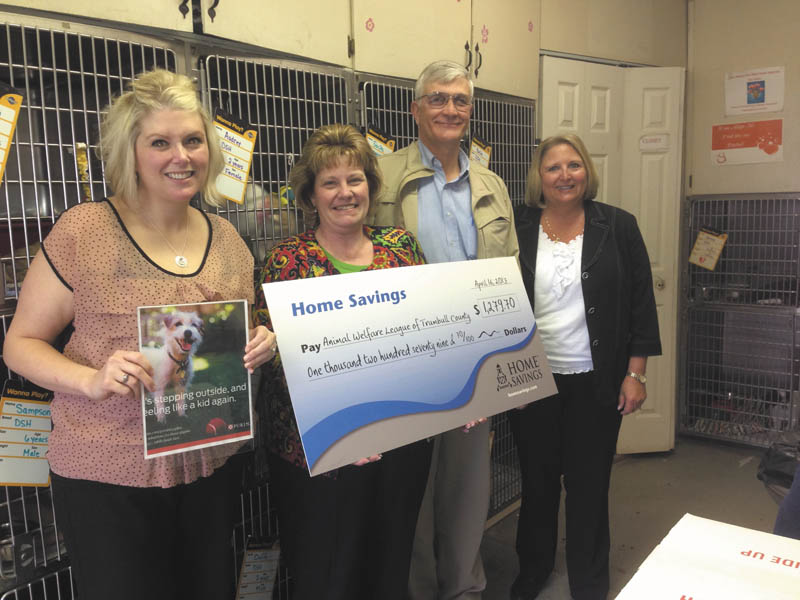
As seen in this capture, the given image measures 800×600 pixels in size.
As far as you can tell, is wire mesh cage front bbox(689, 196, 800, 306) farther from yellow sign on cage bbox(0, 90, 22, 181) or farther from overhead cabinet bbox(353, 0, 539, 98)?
yellow sign on cage bbox(0, 90, 22, 181)

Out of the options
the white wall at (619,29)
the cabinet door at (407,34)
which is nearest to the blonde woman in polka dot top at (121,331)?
the cabinet door at (407,34)

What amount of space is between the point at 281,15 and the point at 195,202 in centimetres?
62

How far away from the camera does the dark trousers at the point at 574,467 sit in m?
2.00

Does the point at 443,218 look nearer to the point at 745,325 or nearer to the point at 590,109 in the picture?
the point at 590,109

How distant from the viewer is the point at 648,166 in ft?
11.0

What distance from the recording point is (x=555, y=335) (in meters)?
1.98

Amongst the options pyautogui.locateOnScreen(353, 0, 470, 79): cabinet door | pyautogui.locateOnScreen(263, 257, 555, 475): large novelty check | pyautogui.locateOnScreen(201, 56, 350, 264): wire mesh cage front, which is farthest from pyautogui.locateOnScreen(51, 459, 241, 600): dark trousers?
pyautogui.locateOnScreen(353, 0, 470, 79): cabinet door

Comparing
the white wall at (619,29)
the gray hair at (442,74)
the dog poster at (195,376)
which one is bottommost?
the dog poster at (195,376)

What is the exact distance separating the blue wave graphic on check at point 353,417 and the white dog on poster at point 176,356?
27cm

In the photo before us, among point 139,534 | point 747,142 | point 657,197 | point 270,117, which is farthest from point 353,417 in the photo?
point 747,142

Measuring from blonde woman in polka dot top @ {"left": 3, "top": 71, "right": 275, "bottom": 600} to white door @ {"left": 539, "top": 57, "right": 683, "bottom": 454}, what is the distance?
2.45 m

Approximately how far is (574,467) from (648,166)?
6.57 ft

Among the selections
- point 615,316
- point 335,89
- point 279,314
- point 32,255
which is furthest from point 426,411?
point 335,89

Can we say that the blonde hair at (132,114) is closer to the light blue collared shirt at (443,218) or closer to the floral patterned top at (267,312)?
the floral patterned top at (267,312)
